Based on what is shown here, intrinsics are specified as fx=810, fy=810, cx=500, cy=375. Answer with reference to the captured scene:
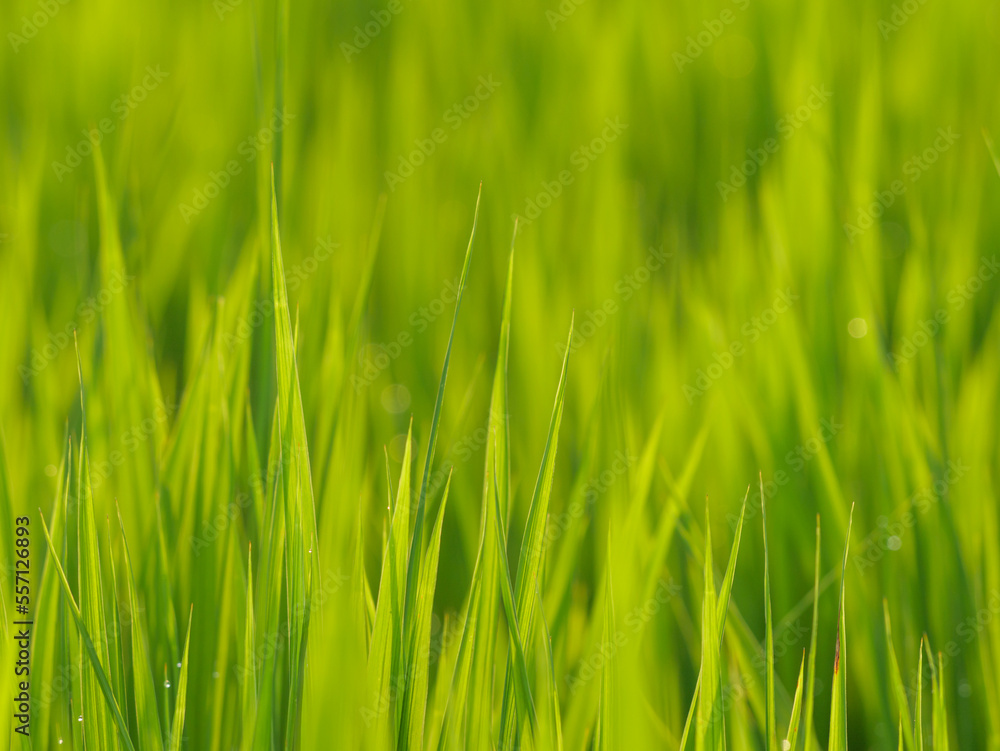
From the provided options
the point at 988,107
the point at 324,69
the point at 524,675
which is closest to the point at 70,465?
the point at 524,675

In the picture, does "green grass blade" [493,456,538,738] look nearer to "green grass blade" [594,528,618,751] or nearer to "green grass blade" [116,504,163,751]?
"green grass blade" [594,528,618,751]

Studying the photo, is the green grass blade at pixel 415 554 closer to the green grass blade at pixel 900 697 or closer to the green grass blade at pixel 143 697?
the green grass blade at pixel 143 697

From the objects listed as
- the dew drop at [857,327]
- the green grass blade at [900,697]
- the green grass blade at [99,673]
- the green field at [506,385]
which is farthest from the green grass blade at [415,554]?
the dew drop at [857,327]

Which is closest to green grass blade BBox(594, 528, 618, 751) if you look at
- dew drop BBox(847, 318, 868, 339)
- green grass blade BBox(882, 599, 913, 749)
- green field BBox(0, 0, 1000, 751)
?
green field BBox(0, 0, 1000, 751)

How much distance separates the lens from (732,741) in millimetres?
466

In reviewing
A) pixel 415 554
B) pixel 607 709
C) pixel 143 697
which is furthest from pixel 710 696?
pixel 143 697

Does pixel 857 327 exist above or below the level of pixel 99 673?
above

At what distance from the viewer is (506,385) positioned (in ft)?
1.60

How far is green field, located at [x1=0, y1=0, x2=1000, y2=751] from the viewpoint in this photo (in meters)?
0.43

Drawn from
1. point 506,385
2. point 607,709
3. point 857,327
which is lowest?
point 607,709

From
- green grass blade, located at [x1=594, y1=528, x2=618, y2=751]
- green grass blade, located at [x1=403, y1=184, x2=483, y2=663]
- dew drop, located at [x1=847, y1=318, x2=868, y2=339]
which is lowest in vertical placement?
green grass blade, located at [x1=594, y1=528, x2=618, y2=751]

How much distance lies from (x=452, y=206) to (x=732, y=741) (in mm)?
547

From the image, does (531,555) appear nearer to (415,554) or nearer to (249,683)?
(415,554)

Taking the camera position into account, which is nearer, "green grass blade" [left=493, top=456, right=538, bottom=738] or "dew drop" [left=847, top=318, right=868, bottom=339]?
"green grass blade" [left=493, top=456, right=538, bottom=738]
